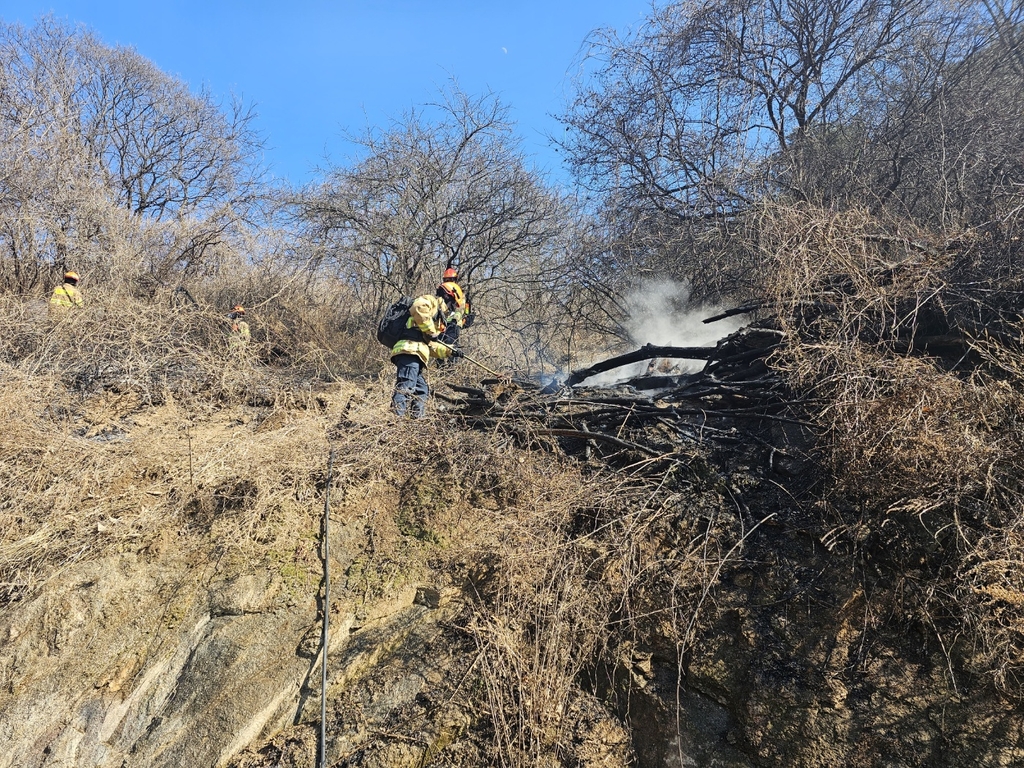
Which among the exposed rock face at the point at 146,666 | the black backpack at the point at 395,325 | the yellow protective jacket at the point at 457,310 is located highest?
the yellow protective jacket at the point at 457,310

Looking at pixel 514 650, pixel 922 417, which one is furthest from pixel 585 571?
pixel 922 417

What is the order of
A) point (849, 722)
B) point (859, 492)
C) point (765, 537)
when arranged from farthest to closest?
1. point (765, 537)
2. point (859, 492)
3. point (849, 722)

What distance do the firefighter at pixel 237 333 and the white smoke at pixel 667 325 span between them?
4043 mm

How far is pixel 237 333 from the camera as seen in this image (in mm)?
7289

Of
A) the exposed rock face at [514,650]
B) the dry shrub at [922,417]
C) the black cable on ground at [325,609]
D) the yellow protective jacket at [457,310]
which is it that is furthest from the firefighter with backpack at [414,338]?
the dry shrub at [922,417]

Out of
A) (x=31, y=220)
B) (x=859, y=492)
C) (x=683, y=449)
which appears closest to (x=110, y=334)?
(x=31, y=220)

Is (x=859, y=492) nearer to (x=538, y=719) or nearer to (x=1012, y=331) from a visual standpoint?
(x=1012, y=331)

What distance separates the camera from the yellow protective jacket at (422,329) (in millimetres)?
5516

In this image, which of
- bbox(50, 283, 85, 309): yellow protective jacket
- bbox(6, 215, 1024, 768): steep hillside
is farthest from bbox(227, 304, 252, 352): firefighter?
bbox(6, 215, 1024, 768): steep hillside

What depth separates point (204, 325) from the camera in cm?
711

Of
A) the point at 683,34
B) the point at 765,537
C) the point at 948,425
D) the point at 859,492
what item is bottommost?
the point at 765,537

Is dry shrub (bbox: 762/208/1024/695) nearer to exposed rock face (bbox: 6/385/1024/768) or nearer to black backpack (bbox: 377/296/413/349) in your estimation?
exposed rock face (bbox: 6/385/1024/768)

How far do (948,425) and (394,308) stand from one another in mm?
4417

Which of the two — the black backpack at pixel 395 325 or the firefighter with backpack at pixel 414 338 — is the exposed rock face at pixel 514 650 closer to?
the firefighter with backpack at pixel 414 338
